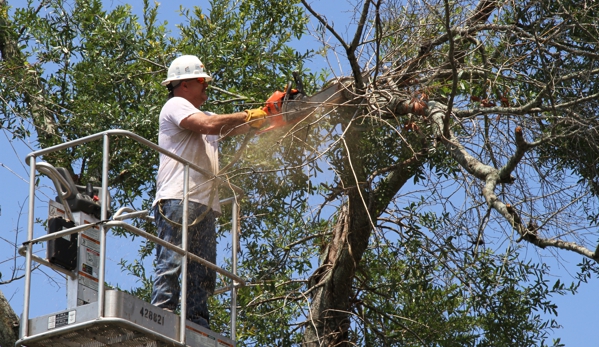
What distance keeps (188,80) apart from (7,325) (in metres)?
2.87

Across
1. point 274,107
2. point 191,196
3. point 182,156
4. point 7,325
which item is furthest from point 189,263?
point 7,325

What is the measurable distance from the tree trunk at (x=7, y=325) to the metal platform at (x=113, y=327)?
7.25 ft

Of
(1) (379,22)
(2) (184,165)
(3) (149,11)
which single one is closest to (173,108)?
(2) (184,165)

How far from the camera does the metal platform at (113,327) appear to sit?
20.4ft

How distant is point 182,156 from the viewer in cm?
727

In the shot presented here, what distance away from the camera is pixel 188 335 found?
670 cm

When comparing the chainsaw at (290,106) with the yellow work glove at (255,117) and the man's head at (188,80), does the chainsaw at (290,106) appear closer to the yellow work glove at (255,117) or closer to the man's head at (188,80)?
the yellow work glove at (255,117)

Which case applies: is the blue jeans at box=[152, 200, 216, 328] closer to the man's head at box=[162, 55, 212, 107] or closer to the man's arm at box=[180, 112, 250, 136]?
the man's arm at box=[180, 112, 250, 136]

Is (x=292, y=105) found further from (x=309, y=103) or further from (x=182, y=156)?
(x=182, y=156)

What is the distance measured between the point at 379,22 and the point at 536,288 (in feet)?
12.0

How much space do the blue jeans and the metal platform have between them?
264 mm

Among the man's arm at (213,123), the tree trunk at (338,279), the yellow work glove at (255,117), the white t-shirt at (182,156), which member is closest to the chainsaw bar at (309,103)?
the yellow work glove at (255,117)

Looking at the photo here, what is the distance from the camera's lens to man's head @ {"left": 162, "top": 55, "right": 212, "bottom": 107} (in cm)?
772

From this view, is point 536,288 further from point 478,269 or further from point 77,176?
point 77,176
